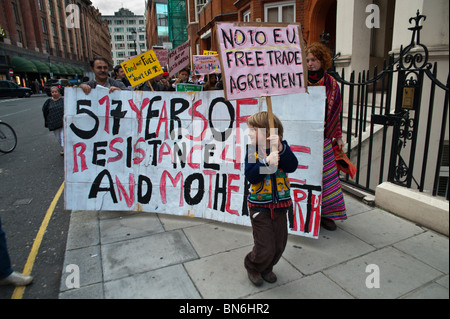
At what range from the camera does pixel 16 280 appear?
8.91ft

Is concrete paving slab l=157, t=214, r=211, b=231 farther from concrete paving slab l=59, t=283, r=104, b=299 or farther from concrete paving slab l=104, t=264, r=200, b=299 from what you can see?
concrete paving slab l=59, t=283, r=104, b=299

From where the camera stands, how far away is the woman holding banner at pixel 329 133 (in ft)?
11.0

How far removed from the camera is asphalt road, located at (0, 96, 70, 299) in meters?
2.90

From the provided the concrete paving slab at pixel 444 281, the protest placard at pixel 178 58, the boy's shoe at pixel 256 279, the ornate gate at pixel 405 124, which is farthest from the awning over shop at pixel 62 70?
the concrete paving slab at pixel 444 281

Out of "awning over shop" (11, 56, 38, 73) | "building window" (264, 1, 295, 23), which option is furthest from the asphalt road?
"awning over shop" (11, 56, 38, 73)

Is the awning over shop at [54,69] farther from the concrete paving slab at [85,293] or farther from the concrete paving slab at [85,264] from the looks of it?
the concrete paving slab at [85,293]

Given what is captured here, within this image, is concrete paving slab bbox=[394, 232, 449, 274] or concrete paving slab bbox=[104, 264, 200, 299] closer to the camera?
concrete paving slab bbox=[104, 264, 200, 299]

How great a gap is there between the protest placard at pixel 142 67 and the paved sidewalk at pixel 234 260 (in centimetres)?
224

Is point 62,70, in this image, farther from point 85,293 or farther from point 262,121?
point 262,121

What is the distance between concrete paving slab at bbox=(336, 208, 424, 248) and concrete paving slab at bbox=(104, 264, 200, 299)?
1.97 meters

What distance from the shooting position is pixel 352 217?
3873 mm

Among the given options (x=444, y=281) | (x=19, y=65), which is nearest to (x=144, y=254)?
(x=444, y=281)

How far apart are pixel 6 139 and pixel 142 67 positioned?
5.28m

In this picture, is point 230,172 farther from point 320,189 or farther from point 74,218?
point 74,218
